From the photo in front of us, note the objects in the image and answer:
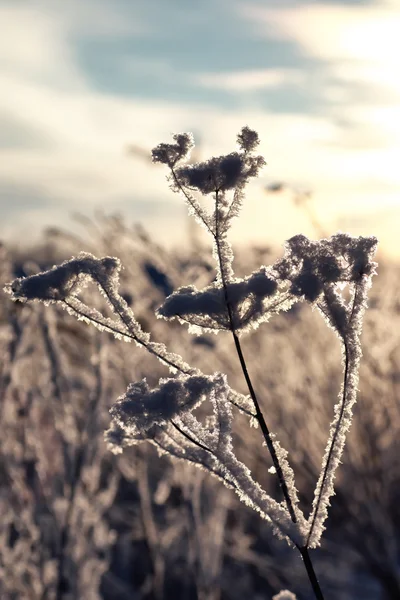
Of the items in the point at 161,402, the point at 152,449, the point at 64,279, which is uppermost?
the point at 152,449

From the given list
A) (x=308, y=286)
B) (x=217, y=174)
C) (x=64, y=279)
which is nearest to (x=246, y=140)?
(x=217, y=174)

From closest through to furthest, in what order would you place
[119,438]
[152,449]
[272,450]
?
[272,450] → [119,438] → [152,449]

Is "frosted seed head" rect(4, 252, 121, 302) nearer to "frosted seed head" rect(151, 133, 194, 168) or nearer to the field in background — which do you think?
"frosted seed head" rect(151, 133, 194, 168)

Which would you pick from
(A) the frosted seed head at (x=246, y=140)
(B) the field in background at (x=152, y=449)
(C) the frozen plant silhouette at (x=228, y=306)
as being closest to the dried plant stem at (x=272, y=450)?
(C) the frozen plant silhouette at (x=228, y=306)

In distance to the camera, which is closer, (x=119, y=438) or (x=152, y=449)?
(x=119, y=438)

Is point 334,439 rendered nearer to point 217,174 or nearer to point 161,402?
point 161,402

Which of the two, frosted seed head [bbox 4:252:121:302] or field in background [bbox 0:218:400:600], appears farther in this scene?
field in background [bbox 0:218:400:600]

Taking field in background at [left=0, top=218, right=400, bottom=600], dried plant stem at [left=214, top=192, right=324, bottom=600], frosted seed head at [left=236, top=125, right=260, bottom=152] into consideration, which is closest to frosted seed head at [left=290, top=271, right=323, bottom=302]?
dried plant stem at [left=214, top=192, right=324, bottom=600]
